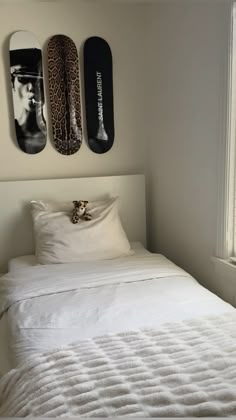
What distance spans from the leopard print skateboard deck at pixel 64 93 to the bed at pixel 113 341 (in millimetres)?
908

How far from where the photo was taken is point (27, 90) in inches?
104

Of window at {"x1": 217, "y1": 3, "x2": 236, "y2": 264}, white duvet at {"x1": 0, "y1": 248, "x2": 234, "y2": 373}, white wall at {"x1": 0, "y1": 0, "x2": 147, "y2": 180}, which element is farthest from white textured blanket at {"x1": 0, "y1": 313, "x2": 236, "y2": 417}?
white wall at {"x1": 0, "y1": 0, "x2": 147, "y2": 180}

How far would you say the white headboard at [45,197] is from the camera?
2680 mm

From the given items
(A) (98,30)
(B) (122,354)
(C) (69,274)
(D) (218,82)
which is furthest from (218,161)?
(A) (98,30)

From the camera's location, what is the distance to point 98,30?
276cm

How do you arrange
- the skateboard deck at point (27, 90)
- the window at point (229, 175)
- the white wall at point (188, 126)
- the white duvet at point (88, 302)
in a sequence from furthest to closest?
the skateboard deck at point (27, 90) < the white wall at point (188, 126) < the window at point (229, 175) < the white duvet at point (88, 302)

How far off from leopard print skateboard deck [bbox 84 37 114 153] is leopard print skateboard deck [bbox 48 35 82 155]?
0.08 meters

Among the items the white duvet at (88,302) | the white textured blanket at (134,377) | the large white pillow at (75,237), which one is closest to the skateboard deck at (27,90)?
the large white pillow at (75,237)

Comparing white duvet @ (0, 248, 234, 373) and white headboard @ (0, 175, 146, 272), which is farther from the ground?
white headboard @ (0, 175, 146, 272)

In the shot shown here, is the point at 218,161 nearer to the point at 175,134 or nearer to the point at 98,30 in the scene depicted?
the point at 175,134

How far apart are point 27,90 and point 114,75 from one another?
653 millimetres

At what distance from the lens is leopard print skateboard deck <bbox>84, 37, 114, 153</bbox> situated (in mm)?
2750

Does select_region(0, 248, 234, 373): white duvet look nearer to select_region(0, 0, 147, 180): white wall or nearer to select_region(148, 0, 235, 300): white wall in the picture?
select_region(148, 0, 235, 300): white wall

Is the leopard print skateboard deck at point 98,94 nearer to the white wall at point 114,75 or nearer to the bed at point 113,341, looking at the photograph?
the white wall at point 114,75
